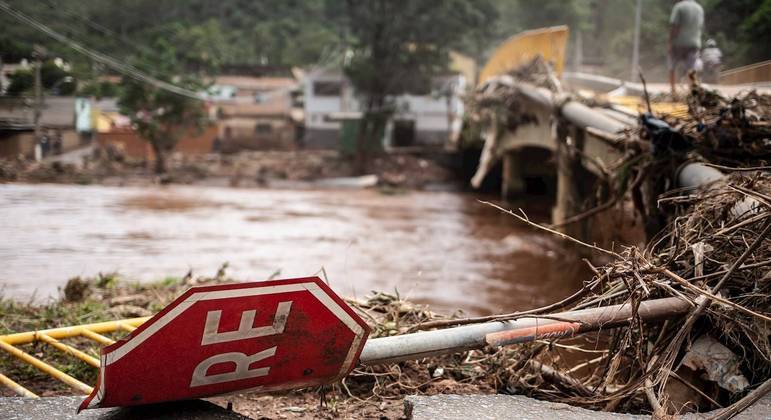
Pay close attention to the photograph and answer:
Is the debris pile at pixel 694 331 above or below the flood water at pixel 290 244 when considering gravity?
above

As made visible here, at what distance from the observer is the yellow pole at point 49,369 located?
3729mm

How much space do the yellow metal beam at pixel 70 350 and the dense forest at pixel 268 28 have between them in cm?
1777

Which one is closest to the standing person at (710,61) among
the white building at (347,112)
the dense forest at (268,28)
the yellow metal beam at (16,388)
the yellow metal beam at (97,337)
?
the dense forest at (268,28)

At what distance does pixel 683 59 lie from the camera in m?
11.5

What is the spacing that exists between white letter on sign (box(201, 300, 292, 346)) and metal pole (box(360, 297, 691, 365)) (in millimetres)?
494

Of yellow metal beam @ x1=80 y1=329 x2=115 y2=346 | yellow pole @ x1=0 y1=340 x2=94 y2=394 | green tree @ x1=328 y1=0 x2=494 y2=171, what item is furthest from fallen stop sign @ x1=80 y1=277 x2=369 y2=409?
green tree @ x1=328 y1=0 x2=494 y2=171

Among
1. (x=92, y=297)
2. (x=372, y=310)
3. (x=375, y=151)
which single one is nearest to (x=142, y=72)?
(x=375, y=151)

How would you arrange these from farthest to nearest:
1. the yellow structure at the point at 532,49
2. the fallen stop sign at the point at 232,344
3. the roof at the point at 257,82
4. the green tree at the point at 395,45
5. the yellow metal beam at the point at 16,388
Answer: the roof at the point at 257,82 → the green tree at the point at 395,45 → the yellow structure at the point at 532,49 → the yellow metal beam at the point at 16,388 → the fallen stop sign at the point at 232,344

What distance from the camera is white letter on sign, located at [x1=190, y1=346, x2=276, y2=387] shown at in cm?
303

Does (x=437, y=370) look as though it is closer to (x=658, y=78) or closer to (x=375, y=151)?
(x=658, y=78)

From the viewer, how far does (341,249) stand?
14.3 m

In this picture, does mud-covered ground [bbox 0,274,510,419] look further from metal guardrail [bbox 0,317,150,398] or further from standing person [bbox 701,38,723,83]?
standing person [bbox 701,38,723,83]

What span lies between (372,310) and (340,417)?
52.4 inches

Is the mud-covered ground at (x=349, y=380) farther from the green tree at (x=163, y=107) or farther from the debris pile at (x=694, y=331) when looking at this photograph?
the green tree at (x=163, y=107)
